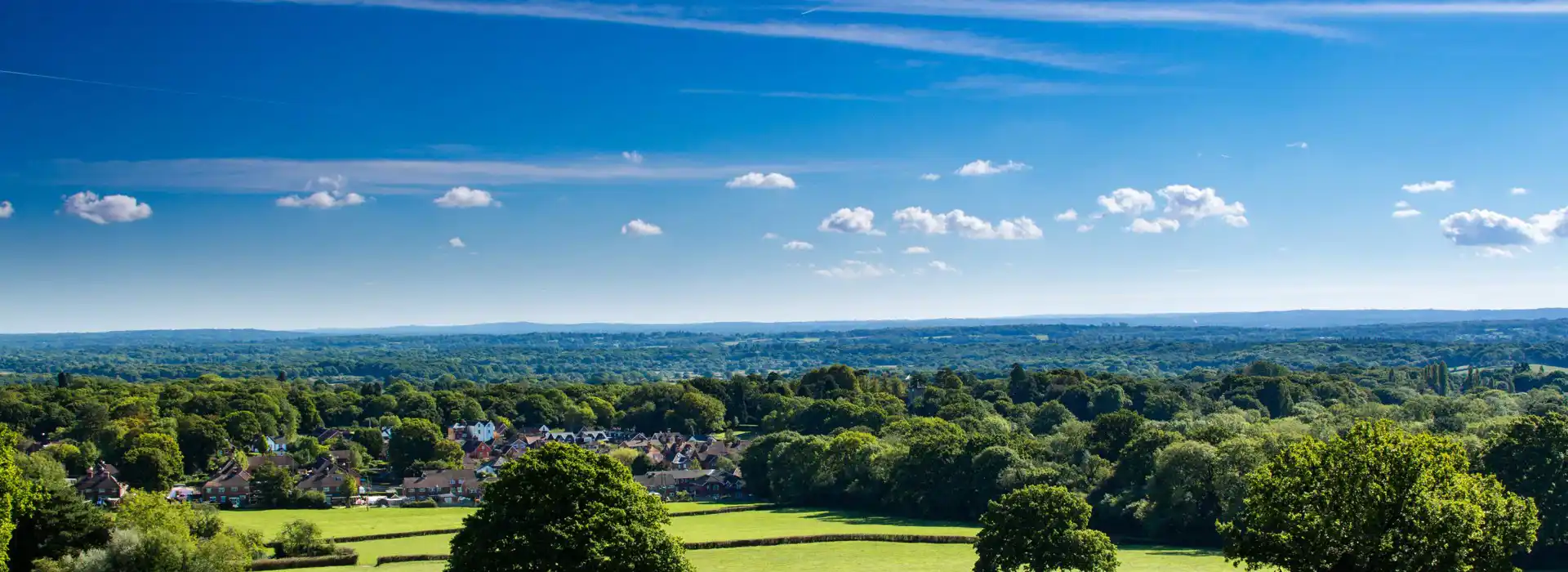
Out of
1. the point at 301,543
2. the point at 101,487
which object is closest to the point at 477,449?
the point at 101,487

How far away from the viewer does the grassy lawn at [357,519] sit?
62.2 metres

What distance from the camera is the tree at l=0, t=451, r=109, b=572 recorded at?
123 ft

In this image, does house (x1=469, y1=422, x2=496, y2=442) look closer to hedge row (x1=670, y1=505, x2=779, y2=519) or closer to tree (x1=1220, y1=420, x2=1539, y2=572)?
hedge row (x1=670, y1=505, x2=779, y2=519)

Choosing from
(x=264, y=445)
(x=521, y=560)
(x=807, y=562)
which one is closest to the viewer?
(x=521, y=560)

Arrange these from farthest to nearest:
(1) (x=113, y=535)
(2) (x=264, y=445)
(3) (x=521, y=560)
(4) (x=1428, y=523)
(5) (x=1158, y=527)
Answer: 1. (2) (x=264, y=445)
2. (5) (x=1158, y=527)
3. (1) (x=113, y=535)
4. (3) (x=521, y=560)
5. (4) (x=1428, y=523)

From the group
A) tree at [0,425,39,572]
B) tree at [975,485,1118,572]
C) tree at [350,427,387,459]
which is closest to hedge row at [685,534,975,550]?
tree at [975,485,1118,572]

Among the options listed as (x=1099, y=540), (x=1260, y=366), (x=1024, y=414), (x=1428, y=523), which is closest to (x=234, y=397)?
(x=1024, y=414)

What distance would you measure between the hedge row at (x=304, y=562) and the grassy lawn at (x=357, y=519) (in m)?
7.96

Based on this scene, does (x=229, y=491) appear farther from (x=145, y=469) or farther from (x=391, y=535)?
(x=391, y=535)

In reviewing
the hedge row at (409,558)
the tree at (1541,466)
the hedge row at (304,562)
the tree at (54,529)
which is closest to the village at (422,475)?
the hedge row at (409,558)

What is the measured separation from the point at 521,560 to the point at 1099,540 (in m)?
18.4

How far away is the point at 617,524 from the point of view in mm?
31812

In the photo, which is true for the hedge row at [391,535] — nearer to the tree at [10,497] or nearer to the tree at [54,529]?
the tree at [54,529]

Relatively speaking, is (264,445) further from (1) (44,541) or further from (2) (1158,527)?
(2) (1158,527)
